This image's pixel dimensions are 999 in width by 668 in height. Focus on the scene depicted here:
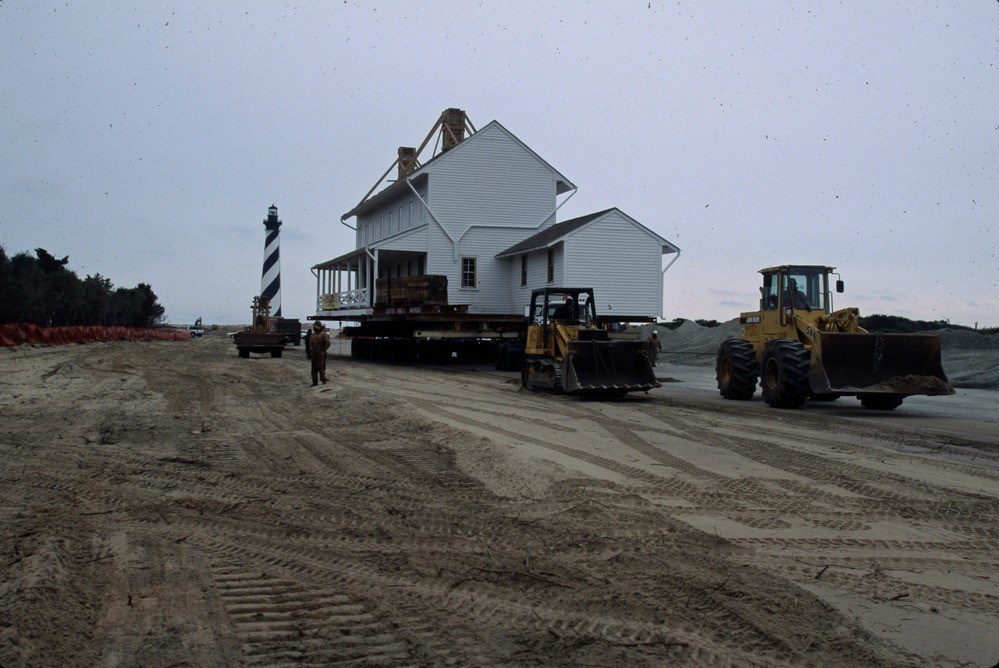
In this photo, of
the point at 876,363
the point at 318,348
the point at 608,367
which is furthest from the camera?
the point at 318,348

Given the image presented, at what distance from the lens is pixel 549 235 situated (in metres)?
32.7

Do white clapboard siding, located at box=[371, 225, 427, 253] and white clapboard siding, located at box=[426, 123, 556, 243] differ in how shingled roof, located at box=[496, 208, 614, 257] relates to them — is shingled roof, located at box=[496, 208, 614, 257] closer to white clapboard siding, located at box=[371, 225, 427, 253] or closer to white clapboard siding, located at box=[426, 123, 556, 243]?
white clapboard siding, located at box=[426, 123, 556, 243]

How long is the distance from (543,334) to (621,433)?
6.74 meters

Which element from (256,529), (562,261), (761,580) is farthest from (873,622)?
(562,261)

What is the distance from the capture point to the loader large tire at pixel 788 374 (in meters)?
15.6

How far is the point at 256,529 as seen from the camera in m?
6.67

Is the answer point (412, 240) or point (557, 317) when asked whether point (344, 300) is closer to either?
point (412, 240)

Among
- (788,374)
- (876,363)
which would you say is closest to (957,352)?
(876,363)

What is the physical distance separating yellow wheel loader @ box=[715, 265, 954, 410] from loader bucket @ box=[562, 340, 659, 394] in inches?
81.0

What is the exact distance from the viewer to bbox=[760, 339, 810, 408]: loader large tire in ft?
51.0

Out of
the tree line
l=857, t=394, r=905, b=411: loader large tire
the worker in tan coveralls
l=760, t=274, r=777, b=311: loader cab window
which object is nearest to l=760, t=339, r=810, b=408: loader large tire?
l=760, t=274, r=777, b=311: loader cab window

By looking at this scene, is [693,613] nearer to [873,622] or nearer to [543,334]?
[873,622]

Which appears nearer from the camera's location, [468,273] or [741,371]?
[741,371]

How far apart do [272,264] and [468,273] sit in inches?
1481
